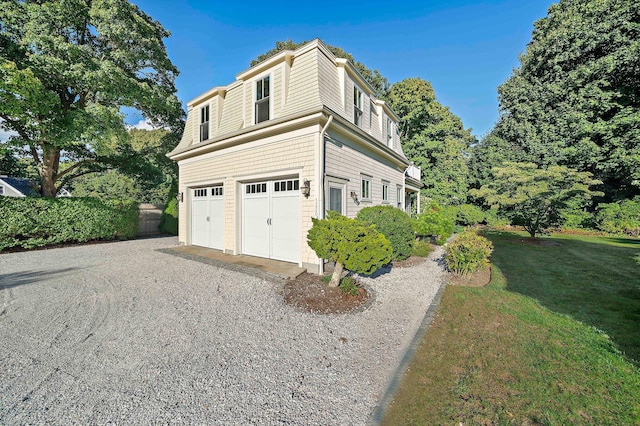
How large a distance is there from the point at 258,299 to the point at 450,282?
4534mm

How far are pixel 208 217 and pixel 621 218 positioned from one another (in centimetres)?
2351

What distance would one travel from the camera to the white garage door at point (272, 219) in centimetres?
675

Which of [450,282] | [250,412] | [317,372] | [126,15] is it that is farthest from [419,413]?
[126,15]

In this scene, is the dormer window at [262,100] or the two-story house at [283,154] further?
the dormer window at [262,100]

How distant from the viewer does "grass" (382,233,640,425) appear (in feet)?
7.37

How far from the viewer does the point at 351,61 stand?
854 inches

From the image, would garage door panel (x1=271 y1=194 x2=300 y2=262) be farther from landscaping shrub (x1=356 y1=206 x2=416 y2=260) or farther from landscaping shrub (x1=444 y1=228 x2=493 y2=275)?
landscaping shrub (x1=444 y1=228 x2=493 y2=275)

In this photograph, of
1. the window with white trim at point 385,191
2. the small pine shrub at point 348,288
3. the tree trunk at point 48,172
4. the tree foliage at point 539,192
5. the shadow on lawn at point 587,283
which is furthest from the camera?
the tree trunk at point 48,172

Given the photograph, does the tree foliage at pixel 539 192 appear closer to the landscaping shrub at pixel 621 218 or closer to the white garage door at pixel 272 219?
the landscaping shrub at pixel 621 218

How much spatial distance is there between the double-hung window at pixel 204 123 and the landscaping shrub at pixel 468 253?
9.27 m

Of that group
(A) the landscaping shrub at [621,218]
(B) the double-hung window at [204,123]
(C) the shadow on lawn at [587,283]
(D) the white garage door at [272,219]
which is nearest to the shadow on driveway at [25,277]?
(D) the white garage door at [272,219]

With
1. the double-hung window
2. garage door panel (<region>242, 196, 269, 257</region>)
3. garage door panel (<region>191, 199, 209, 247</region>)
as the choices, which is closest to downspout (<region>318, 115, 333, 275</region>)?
garage door panel (<region>242, 196, 269, 257</region>)

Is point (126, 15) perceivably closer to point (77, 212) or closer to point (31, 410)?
point (77, 212)

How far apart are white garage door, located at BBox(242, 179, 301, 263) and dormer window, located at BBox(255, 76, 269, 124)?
1.97 meters
